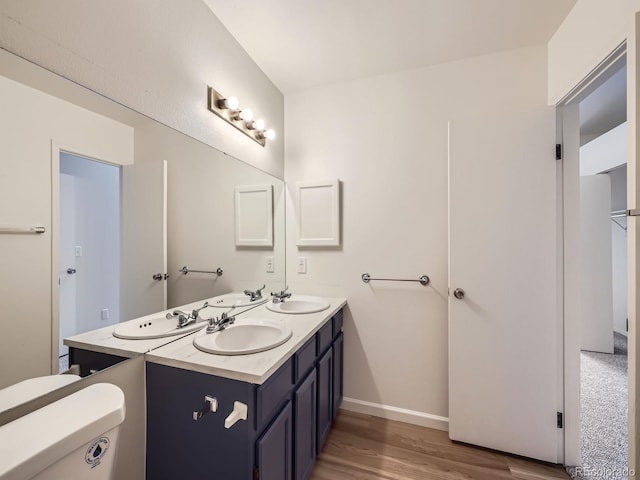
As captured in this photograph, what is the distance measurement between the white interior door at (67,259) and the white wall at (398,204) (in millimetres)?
1416

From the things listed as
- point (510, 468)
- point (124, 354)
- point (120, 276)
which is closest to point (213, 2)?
point (120, 276)

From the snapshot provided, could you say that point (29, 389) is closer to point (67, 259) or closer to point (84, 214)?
point (67, 259)

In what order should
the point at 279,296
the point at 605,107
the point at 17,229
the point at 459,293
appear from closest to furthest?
the point at 17,229
the point at 459,293
the point at 279,296
the point at 605,107

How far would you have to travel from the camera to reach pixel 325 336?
157cm

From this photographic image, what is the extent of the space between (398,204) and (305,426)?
1429mm

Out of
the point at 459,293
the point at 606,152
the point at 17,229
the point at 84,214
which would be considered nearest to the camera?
the point at 17,229

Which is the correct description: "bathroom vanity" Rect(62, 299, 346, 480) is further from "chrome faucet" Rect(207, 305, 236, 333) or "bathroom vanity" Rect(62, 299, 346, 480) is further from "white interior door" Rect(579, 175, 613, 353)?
"white interior door" Rect(579, 175, 613, 353)

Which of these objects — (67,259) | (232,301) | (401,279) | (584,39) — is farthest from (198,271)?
(584,39)

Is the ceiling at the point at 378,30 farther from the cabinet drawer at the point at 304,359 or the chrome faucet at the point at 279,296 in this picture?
the cabinet drawer at the point at 304,359

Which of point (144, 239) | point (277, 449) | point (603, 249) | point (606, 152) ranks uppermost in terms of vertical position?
point (606, 152)

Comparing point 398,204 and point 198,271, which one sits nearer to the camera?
point 198,271

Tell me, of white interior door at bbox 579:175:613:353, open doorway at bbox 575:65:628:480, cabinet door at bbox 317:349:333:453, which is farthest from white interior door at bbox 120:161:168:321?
white interior door at bbox 579:175:613:353

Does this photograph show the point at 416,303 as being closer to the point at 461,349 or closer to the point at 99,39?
the point at 461,349

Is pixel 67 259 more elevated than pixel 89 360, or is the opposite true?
pixel 67 259
